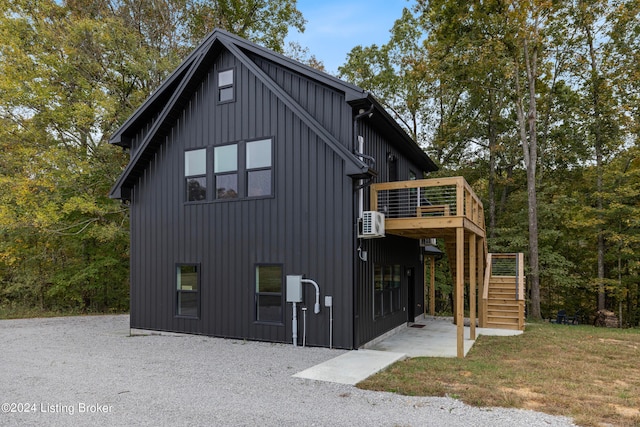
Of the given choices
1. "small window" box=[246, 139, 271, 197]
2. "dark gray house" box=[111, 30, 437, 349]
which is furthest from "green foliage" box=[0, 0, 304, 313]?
"small window" box=[246, 139, 271, 197]

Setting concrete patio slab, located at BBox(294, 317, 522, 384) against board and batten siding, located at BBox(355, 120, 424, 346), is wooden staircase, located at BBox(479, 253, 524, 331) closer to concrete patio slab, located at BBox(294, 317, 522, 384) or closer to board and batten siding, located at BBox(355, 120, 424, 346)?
concrete patio slab, located at BBox(294, 317, 522, 384)

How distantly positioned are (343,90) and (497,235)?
1562 centimetres

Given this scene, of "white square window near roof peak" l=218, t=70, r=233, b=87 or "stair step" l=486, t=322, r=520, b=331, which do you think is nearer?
"white square window near roof peak" l=218, t=70, r=233, b=87

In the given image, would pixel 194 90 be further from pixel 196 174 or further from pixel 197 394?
pixel 197 394

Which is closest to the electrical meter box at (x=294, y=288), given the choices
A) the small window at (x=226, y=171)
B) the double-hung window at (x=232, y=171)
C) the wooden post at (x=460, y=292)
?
the double-hung window at (x=232, y=171)

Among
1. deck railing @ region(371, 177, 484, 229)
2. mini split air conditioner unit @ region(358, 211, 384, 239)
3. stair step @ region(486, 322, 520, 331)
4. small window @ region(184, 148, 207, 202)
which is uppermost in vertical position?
small window @ region(184, 148, 207, 202)

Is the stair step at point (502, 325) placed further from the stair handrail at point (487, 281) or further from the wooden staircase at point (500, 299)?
the stair handrail at point (487, 281)

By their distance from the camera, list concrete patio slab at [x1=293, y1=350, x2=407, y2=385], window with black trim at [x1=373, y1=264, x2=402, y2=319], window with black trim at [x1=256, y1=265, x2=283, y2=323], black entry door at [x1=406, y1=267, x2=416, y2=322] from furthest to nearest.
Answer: black entry door at [x1=406, y1=267, x2=416, y2=322], window with black trim at [x1=373, y1=264, x2=402, y2=319], window with black trim at [x1=256, y1=265, x2=283, y2=323], concrete patio slab at [x1=293, y1=350, x2=407, y2=385]

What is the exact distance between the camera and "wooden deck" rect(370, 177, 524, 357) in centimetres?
844

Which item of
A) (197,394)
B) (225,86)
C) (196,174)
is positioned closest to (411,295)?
(196,174)

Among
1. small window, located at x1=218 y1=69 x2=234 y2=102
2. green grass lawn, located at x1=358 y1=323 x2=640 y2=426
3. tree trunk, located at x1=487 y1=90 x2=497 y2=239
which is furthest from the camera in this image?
tree trunk, located at x1=487 y1=90 x2=497 y2=239

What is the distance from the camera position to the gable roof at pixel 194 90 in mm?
8719

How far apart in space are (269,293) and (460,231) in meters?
4.43

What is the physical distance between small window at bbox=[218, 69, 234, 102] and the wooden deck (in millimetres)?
4347
